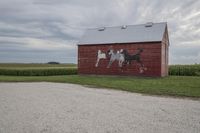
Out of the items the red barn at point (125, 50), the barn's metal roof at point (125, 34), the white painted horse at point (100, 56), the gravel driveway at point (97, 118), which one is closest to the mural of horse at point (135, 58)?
the red barn at point (125, 50)

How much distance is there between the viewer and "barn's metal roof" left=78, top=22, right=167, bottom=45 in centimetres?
2214

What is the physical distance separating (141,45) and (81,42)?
7343mm

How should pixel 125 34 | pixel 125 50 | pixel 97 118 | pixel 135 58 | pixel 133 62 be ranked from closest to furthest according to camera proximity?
pixel 97 118 → pixel 135 58 → pixel 133 62 → pixel 125 50 → pixel 125 34

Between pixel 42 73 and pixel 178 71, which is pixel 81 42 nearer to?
pixel 42 73

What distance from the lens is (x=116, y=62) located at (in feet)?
76.5

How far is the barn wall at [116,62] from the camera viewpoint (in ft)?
70.4

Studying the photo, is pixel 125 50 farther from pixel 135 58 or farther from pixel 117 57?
pixel 135 58

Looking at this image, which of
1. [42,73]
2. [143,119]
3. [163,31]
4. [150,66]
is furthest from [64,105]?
[42,73]

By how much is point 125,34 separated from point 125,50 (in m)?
2.08

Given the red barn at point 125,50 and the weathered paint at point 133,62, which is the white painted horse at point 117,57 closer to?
the red barn at point 125,50

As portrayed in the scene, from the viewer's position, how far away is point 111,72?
23.6 m

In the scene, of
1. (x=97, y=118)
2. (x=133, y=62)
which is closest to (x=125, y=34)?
(x=133, y=62)

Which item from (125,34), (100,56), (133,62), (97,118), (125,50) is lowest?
(97,118)

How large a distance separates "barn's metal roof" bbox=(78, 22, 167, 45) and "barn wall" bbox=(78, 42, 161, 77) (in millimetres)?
572
